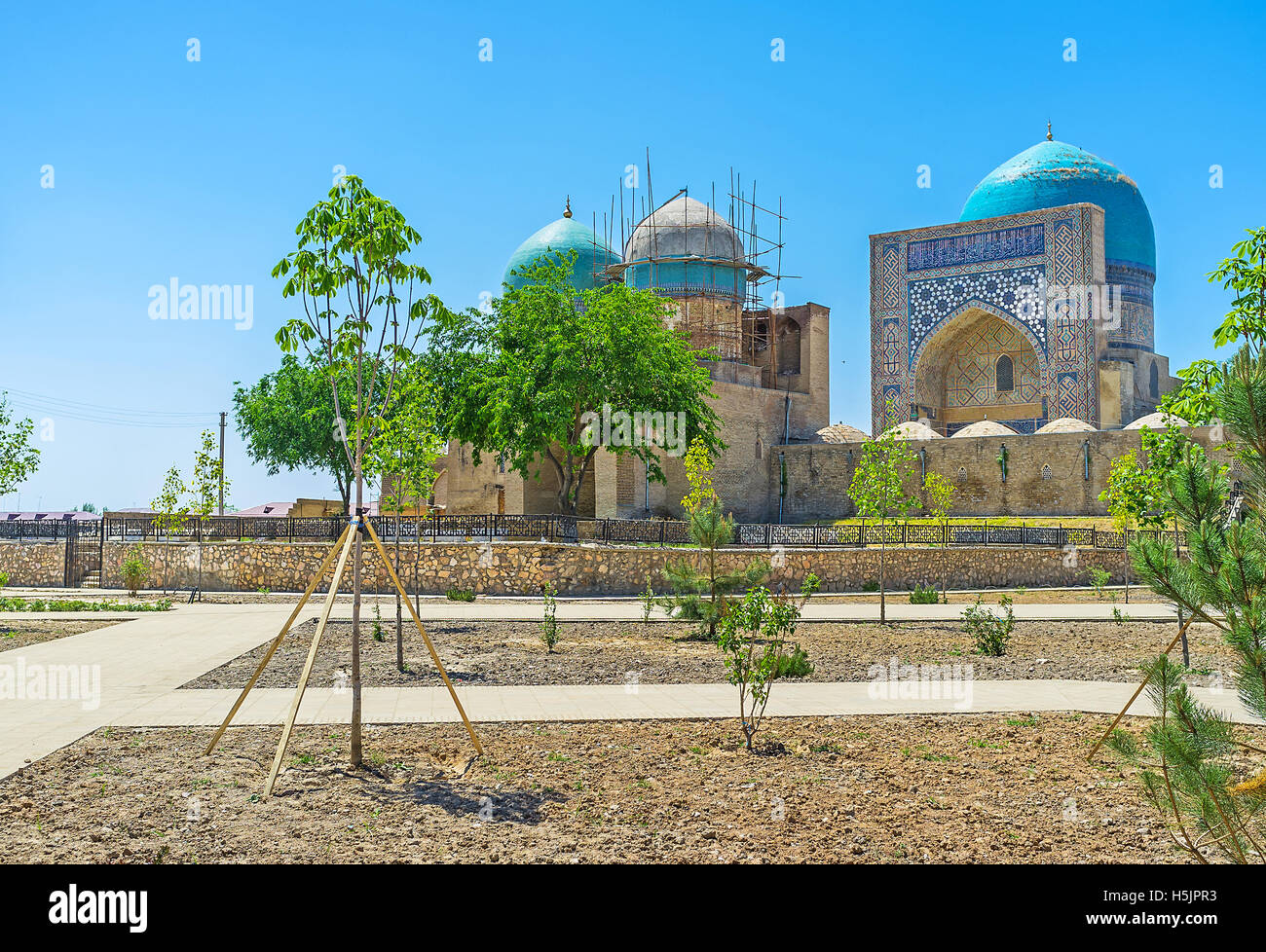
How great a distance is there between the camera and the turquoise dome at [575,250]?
39.0 meters

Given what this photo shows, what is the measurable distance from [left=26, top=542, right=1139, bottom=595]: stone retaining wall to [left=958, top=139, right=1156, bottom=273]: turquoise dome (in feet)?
60.1

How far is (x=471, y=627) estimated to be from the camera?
47.9 feet

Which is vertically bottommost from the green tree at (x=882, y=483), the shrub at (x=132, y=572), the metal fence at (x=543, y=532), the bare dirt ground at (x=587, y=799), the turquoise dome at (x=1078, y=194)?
the bare dirt ground at (x=587, y=799)

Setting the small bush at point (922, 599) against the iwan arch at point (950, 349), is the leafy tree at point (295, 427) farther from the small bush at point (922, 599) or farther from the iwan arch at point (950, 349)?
the small bush at point (922, 599)

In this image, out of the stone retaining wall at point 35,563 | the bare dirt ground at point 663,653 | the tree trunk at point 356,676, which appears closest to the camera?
the tree trunk at point 356,676

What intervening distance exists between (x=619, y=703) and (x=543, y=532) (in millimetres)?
13413

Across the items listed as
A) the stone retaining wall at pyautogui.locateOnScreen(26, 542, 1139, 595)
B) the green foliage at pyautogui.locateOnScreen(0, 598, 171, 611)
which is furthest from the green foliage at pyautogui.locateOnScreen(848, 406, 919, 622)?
the green foliage at pyautogui.locateOnScreen(0, 598, 171, 611)

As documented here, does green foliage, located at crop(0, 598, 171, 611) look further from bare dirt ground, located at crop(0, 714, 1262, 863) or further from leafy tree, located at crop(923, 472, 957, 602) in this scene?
leafy tree, located at crop(923, 472, 957, 602)

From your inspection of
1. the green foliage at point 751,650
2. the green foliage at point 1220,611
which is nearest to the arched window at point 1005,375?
the green foliage at point 751,650

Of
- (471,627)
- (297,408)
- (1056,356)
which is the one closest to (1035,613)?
(471,627)

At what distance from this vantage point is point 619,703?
8.53m

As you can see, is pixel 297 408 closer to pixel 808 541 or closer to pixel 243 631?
pixel 808 541

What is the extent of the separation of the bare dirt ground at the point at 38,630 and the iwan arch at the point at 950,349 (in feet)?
60.5

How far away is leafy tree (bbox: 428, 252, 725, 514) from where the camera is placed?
85.1 feet
